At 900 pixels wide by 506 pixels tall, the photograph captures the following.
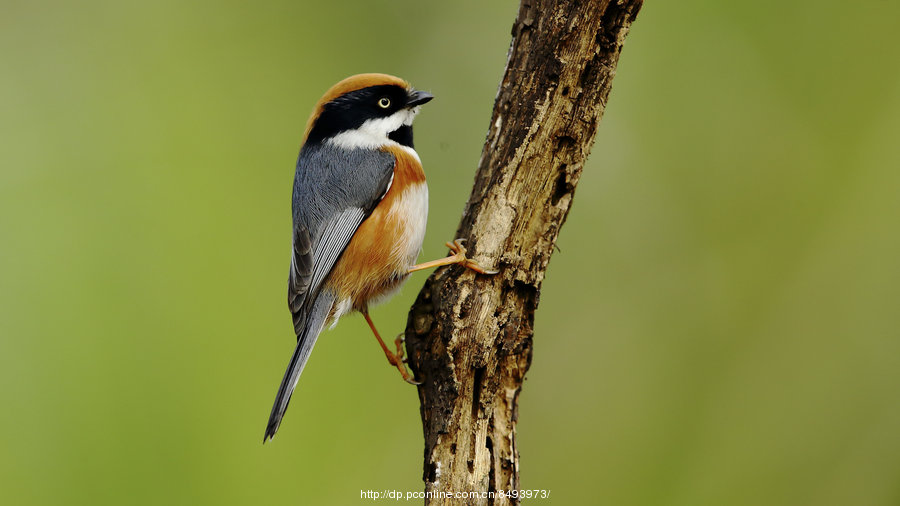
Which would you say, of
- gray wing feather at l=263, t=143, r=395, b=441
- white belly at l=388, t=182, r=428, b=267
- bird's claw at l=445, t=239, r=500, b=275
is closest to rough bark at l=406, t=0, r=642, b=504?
bird's claw at l=445, t=239, r=500, b=275

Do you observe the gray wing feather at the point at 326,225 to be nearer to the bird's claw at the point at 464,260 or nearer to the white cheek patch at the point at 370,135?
the white cheek patch at the point at 370,135

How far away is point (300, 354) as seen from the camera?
3.66 metres

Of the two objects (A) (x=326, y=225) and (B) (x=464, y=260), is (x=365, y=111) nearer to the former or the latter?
(A) (x=326, y=225)

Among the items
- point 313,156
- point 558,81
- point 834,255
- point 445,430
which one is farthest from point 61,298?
point 834,255

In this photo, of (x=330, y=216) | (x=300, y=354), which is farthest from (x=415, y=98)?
(x=300, y=354)

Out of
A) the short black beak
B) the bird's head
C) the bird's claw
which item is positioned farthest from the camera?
the short black beak

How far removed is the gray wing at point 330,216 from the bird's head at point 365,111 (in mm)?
187

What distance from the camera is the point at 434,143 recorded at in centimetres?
633

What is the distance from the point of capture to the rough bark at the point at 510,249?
3043 millimetres

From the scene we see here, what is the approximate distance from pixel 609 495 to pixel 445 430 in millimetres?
2651

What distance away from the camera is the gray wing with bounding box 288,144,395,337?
3852mm

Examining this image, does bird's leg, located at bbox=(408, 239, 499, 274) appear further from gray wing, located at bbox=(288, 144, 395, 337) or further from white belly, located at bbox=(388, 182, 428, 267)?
gray wing, located at bbox=(288, 144, 395, 337)

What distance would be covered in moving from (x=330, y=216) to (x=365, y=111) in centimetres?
69

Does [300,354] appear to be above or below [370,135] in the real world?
below
